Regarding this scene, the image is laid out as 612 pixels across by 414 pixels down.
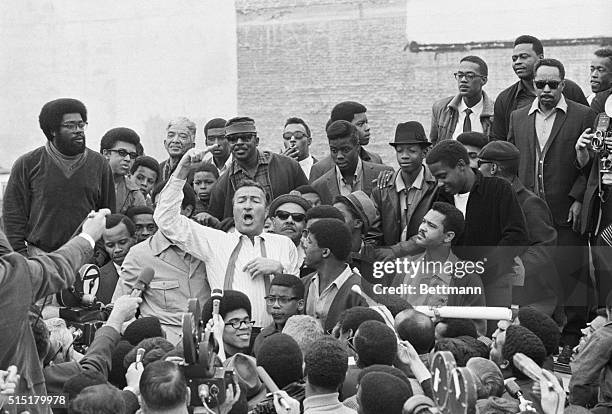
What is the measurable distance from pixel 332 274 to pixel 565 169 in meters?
2.66

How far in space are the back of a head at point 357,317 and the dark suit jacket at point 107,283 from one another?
8.03 feet

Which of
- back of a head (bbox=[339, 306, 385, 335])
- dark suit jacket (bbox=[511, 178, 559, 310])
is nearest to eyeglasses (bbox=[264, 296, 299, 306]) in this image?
back of a head (bbox=[339, 306, 385, 335])

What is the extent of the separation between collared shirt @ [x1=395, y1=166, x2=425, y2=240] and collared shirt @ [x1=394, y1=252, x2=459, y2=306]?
74 centimetres

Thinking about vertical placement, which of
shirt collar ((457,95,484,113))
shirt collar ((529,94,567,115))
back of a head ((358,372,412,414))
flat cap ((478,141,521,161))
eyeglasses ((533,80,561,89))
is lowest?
back of a head ((358,372,412,414))

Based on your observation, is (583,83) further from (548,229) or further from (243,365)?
(243,365)

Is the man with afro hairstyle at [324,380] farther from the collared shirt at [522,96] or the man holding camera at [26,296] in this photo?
the collared shirt at [522,96]

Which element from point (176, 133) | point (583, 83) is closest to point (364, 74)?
point (583, 83)

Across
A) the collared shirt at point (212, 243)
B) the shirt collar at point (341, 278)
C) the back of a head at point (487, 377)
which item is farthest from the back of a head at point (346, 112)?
the back of a head at point (487, 377)

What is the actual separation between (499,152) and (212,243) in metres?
2.29

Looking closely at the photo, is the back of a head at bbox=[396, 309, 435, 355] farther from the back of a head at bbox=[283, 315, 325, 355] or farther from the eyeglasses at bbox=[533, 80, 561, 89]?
the eyeglasses at bbox=[533, 80, 561, 89]

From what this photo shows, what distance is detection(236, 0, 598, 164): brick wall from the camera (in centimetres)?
1806

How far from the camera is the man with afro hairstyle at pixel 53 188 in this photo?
31.7 feet

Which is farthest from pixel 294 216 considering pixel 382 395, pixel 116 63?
pixel 116 63

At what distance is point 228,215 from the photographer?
10102 millimetres
